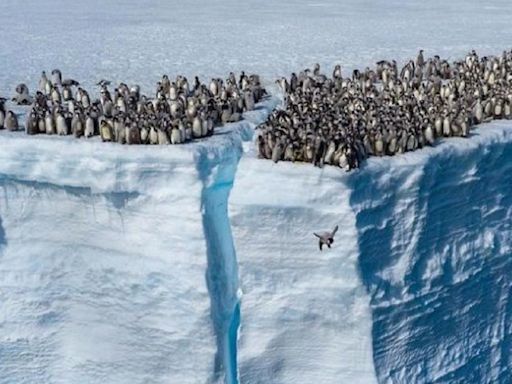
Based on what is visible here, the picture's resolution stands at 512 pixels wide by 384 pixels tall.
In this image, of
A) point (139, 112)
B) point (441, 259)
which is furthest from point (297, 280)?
point (139, 112)

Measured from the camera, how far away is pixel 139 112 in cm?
1085

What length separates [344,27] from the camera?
2123 centimetres

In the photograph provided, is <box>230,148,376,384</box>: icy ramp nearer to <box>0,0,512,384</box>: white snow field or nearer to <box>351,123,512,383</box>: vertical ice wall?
<box>0,0,512,384</box>: white snow field

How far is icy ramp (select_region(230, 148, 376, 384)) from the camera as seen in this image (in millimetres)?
8977

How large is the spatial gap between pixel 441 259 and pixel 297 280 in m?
1.67

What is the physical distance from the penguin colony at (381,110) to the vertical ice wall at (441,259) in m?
0.32

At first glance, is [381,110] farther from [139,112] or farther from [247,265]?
[139,112]

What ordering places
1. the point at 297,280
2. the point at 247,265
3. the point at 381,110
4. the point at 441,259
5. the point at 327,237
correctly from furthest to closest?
the point at 381,110 < the point at 441,259 < the point at 247,265 < the point at 297,280 < the point at 327,237

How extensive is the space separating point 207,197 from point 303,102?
2.45 meters

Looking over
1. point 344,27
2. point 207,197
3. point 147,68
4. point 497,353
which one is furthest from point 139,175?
point 344,27

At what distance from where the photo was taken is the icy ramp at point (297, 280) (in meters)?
8.98

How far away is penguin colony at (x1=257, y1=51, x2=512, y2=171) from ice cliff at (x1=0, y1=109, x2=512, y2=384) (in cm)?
26

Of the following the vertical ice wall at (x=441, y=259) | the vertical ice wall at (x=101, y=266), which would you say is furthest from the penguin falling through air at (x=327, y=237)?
the vertical ice wall at (x=101, y=266)

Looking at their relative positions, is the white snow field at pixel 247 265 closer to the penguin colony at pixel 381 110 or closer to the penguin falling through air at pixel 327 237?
the penguin falling through air at pixel 327 237
